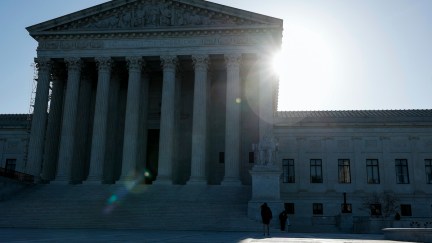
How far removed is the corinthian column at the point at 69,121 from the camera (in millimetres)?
42500

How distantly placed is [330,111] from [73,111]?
31.4m

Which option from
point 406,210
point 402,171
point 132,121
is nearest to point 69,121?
point 132,121

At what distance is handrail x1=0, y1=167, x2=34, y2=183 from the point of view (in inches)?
1542

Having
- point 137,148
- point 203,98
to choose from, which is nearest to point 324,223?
point 203,98

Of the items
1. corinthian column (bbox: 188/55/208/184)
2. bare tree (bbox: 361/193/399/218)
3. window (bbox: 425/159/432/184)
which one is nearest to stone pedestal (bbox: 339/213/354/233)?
corinthian column (bbox: 188/55/208/184)

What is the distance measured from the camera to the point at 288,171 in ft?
163

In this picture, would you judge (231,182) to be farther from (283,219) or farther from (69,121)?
(69,121)

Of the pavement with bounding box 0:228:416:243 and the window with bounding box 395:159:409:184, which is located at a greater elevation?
the window with bounding box 395:159:409:184

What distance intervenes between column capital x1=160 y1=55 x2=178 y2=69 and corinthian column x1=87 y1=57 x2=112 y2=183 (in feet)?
18.4

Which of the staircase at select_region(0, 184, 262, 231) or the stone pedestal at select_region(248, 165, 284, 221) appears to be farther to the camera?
the stone pedestal at select_region(248, 165, 284, 221)

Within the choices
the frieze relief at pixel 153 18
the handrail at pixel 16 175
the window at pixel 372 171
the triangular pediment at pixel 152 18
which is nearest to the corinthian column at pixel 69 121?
the handrail at pixel 16 175

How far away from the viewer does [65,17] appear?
147 feet

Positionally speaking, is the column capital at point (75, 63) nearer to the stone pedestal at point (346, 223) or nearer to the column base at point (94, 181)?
the column base at point (94, 181)

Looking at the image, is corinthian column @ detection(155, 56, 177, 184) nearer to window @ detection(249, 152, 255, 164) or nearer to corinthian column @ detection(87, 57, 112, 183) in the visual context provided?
corinthian column @ detection(87, 57, 112, 183)
